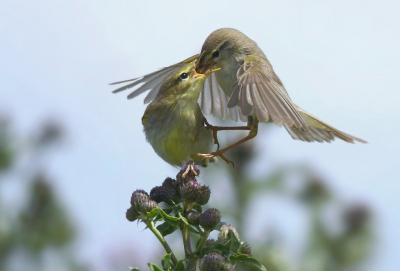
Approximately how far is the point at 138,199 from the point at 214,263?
2.20 feet

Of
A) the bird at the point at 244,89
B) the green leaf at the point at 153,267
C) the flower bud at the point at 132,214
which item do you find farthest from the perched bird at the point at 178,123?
the green leaf at the point at 153,267

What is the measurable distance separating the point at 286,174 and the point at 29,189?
2910mm

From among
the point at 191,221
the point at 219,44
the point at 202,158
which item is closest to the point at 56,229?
the point at 202,158

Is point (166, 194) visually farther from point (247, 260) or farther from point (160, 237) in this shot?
point (247, 260)

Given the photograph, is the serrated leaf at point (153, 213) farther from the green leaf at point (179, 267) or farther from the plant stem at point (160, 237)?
the green leaf at point (179, 267)

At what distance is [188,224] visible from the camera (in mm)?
3105

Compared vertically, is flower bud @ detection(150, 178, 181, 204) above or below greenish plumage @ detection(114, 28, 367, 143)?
below

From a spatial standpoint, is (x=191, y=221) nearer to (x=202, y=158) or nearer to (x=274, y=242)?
(x=202, y=158)

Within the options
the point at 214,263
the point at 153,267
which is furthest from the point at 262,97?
the point at 153,267

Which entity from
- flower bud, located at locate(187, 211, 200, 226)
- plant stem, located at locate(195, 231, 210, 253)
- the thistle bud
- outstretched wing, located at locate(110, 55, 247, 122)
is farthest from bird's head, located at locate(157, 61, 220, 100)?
plant stem, located at locate(195, 231, 210, 253)

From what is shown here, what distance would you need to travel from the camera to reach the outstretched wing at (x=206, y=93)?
19.2ft

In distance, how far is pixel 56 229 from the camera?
5676mm

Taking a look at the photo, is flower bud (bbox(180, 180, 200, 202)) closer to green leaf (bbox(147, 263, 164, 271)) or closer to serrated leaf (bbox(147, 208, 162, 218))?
serrated leaf (bbox(147, 208, 162, 218))

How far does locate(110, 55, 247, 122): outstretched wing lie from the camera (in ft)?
19.2
